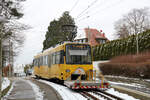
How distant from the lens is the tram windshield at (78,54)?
15.9m

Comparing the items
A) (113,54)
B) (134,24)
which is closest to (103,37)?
(134,24)

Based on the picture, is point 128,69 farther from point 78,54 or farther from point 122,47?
point 122,47

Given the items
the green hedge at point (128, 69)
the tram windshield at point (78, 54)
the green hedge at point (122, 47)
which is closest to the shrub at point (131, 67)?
the green hedge at point (128, 69)

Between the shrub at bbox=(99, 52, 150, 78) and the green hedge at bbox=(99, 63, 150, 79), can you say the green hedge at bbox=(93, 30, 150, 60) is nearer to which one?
the shrub at bbox=(99, 52, 150, 78)

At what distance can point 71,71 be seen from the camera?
15.8 meters

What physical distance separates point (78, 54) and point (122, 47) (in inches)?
672

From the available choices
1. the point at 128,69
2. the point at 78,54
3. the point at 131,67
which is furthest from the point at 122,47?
the point at 78,54

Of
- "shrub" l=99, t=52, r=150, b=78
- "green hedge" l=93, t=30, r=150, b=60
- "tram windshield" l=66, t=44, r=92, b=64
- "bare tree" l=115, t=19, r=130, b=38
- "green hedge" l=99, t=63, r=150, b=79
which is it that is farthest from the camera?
"bare tree" l=115, t=19, r=130, b=38

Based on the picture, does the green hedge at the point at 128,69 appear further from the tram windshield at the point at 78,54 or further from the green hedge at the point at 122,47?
the tram windshield at the point at 78,54

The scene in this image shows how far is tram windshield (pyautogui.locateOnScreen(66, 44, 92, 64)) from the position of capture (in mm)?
15898

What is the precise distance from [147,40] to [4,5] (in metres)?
17.8

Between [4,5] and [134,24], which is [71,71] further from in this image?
[134,24]

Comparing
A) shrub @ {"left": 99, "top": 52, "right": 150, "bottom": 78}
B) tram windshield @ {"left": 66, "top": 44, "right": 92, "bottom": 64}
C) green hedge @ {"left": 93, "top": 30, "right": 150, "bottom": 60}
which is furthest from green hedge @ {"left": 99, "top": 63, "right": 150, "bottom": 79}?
tram windshield @ {"left": 66, "top": 44, "right": 92, "bottom": 64}

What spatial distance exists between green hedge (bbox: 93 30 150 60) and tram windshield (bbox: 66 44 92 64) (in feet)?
33.3
